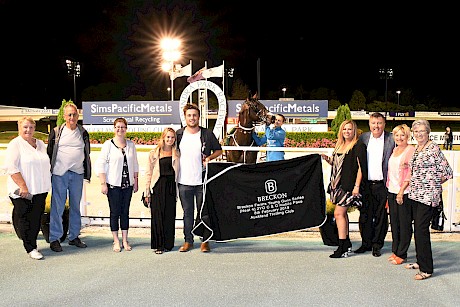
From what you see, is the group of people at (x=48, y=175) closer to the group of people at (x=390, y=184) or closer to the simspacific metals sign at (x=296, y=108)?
the group of people at (x=390, y=184)

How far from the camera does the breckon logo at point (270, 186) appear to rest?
633cm

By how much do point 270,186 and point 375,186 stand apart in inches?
49.5

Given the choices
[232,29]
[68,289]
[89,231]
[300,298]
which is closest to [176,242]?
[89,231]

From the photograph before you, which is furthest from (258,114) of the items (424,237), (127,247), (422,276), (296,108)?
(296,108)

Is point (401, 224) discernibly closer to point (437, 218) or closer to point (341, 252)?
point (437, 218)

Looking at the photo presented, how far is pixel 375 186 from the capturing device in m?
5.91

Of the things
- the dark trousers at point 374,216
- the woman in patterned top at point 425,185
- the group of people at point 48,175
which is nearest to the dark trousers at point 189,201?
the group of people at point 48,175

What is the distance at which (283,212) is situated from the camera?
6.41m

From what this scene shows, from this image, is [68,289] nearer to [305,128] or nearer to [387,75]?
[305,128]

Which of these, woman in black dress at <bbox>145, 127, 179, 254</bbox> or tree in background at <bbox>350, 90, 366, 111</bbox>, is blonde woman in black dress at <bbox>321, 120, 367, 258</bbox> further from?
tree in background at <bbox>350, 90, 366, 111</bbox>

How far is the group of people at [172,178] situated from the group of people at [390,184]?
0.5 inches

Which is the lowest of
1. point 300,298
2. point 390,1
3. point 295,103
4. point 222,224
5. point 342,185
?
point 300,298

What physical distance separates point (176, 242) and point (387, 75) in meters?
55.5

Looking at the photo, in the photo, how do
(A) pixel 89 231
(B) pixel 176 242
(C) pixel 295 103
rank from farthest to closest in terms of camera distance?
(C) pixel 295 103 < (A) pixel 89 231 < (B) pixel 176 242
